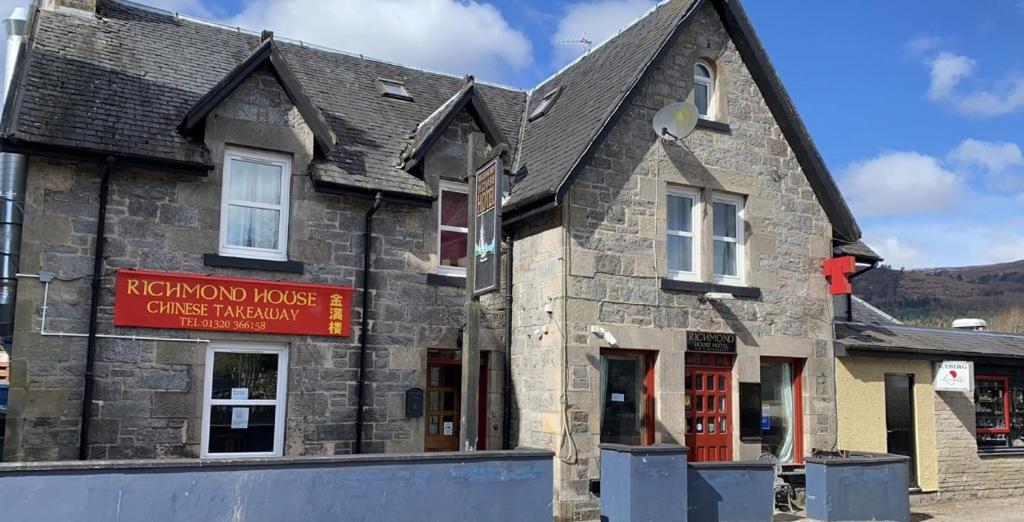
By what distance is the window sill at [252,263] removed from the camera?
12.2 meters

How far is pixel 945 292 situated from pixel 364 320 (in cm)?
13942

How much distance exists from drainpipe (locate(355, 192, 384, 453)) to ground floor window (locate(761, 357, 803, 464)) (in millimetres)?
6486

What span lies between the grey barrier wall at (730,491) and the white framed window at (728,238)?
343 centimetres

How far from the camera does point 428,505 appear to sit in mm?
9781

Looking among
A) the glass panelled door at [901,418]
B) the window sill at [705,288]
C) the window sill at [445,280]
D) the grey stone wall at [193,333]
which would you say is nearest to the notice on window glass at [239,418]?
the grey stone wall at [193,333]

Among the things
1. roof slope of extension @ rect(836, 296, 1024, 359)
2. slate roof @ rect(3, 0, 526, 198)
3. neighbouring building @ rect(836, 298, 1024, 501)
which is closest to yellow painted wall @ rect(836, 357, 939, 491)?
neighbouring building @ rect(836, 298, 1024, 501)

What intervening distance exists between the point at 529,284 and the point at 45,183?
671 centimetres

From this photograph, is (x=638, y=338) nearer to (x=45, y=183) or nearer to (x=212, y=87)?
(x=212, y=87)

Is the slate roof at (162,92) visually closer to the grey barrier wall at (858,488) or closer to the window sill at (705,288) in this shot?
the window sill at (705,288)

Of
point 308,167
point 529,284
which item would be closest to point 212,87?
point 308,167

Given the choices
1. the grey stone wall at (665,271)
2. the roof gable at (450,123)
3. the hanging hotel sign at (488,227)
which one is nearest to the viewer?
the hanging hotel sign at (488,227)

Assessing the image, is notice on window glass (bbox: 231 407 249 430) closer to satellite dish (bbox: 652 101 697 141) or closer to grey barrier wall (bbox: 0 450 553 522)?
grey barrier wall (bbox: 0 450 553 522)

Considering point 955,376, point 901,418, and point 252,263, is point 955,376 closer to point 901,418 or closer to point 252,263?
point 901,418

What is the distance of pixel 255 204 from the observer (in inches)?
502
